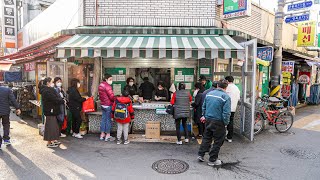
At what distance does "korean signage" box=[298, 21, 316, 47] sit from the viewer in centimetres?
1497

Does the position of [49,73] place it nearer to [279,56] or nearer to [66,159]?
[66,159]

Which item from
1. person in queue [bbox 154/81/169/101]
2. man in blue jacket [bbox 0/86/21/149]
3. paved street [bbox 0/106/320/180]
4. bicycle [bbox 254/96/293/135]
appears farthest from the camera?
person in queue [bbox 154/81/169/101]

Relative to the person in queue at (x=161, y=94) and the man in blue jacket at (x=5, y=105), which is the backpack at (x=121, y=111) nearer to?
the person in queue at (x=161, y=94)

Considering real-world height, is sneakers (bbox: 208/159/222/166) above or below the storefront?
below

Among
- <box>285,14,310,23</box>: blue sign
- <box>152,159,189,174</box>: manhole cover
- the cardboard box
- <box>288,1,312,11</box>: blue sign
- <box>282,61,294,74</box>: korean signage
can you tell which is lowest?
<box>152,159,189,174</box>: manhole cover

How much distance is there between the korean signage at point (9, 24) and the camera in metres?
15.2

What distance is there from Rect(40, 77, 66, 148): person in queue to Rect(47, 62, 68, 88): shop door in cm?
223

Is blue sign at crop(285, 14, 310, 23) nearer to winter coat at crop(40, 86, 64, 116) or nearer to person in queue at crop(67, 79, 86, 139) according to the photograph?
person in queue at crop(67, 79, 86, 139)

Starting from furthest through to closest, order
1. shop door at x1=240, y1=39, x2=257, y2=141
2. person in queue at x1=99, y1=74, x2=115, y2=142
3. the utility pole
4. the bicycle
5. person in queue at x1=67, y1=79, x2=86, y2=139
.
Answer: the utility pole < the bicycle < person in queue at x1=67, y1=79, x2=86, y2=139 < person in queue at x1=99, y1=74, x2=115, y2=142 < shop door at x1=240, y1=39, x2=257, y2=141

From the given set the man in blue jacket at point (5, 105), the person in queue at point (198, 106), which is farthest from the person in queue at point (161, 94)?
the man in blue jacket at point (5, 105)

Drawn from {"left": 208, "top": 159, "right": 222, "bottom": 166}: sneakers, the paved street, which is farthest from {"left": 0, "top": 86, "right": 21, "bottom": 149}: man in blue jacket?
{"left": 208, "top": 159, "right": 222, "bottom": 166}: sneakers

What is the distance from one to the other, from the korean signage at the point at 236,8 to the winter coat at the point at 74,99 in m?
5.64

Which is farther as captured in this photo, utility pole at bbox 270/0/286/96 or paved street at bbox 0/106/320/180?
utility pole at bbox 270/0/286/96

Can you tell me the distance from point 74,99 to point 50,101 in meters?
0.93
